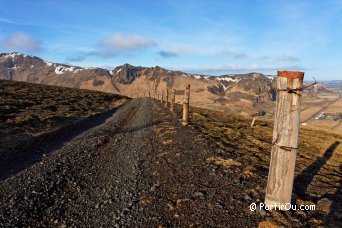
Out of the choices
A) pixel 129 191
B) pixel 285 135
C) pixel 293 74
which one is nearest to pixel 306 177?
pixel 285 135

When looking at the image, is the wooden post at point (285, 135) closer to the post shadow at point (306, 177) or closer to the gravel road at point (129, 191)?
the gravel road at point (129, 191)

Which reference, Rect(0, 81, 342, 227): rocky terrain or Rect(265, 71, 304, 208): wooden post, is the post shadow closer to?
Rect(0, 81, 342, 227): rocky terrain

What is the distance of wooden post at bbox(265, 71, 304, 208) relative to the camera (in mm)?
8547

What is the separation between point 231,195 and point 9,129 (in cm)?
2219

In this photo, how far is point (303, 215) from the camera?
8.69 metres

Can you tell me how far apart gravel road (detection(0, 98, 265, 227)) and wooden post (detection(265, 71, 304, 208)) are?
39.8 inches

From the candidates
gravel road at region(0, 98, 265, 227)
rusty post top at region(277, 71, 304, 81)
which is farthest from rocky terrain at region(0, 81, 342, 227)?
rusty post top at region(277, 71, 304, 81)

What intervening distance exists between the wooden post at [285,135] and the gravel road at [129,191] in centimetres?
101

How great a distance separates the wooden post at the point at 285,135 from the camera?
8547 millimetres

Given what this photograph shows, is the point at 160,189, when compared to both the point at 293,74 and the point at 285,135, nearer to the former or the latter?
the point at 285,135

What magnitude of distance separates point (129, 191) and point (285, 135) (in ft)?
19.7

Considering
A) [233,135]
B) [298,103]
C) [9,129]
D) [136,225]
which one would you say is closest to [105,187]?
[136,225]

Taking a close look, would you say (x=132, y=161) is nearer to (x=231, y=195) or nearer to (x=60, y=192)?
(x=60, y=192)

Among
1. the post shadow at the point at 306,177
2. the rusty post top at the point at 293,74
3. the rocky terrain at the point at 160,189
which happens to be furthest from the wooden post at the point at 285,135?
the post shadow at the point at 306,177
